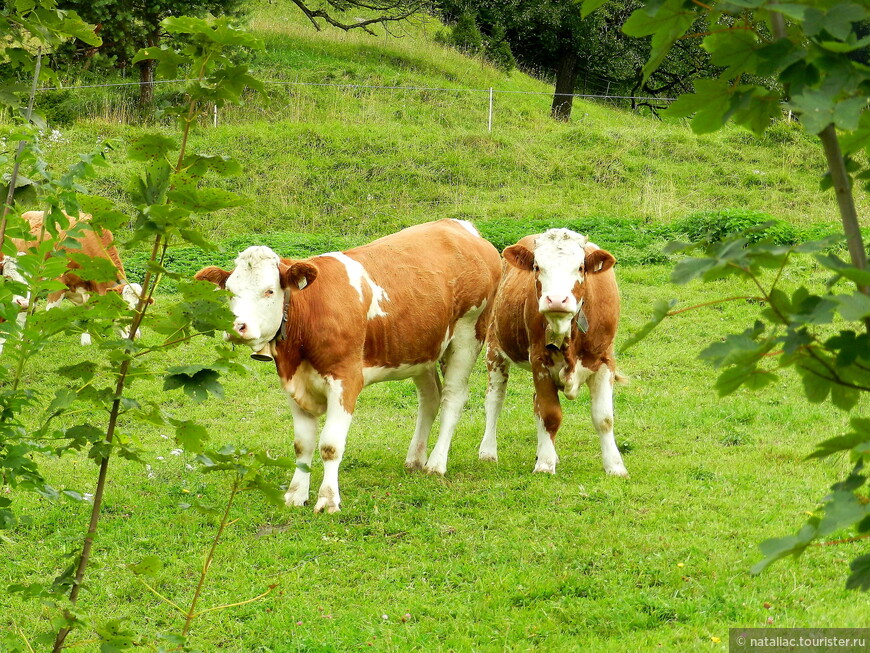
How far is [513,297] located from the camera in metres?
8.88

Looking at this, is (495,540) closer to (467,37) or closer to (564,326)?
(564,326)

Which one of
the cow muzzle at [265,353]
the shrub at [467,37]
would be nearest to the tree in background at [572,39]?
the shrub at [467,37]

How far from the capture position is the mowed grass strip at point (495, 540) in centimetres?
549

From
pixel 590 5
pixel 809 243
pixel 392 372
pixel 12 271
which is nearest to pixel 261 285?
pixel 392 372

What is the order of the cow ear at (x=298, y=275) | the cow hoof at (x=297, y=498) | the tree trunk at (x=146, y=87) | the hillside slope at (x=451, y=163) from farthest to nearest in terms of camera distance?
the tree trunk at (x=146, y=87) → the hillside slope at (x=451, y=163) → the cow hoof at (x=297, y=498) → the cow ear at (x=298, y=275)

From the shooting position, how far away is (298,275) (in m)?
7.79

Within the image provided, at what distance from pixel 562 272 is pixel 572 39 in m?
22.5

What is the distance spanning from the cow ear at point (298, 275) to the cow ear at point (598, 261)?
215 centimetres

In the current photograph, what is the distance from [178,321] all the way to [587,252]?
562 centimetres

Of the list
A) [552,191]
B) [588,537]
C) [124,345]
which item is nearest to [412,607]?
[588,537]

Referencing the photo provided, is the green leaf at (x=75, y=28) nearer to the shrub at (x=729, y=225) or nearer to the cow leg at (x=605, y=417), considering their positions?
the cow leg at (x=605, y=417)

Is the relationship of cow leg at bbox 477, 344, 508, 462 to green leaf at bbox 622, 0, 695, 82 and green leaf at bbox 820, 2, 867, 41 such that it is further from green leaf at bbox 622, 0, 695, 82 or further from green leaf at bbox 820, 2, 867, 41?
green leaf at bbox 820, 2, 867, 41

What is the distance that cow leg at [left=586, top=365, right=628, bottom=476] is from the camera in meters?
8.19

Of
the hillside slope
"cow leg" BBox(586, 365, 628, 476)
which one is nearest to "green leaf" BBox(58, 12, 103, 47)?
"cow leg" BBox(586, 365, 628, 476)
